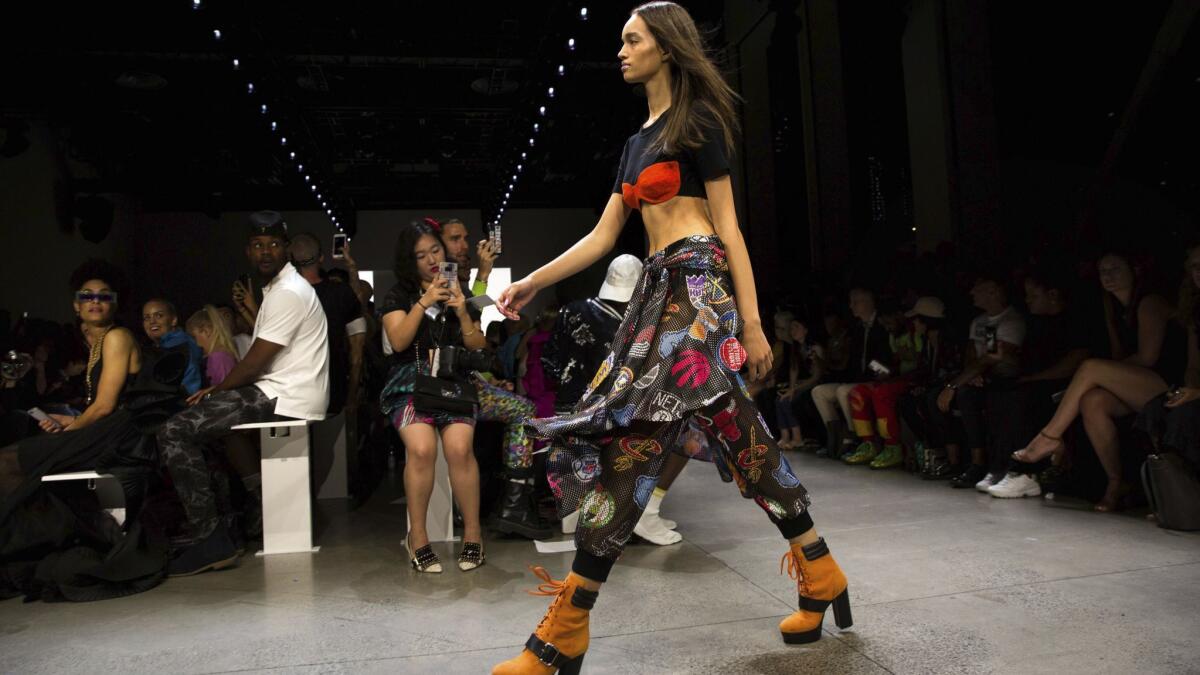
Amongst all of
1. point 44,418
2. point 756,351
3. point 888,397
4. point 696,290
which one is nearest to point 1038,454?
point 888,397

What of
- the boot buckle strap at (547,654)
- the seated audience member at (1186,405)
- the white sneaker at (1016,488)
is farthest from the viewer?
the white sneaker at (1016,488)

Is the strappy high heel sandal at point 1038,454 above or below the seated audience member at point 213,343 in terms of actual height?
below

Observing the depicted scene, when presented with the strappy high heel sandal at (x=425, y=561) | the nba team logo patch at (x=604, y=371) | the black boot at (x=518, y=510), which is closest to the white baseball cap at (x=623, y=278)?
the black boot at (x=518, y=510)

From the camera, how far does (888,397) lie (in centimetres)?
507

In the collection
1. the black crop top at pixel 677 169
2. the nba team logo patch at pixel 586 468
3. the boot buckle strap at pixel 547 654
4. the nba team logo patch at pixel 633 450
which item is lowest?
the boot buckle strap at pixel 547 654

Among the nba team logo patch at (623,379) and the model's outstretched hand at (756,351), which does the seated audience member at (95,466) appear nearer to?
the nba team logo patch at (623,379)

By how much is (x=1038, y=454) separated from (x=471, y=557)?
8.30 ft

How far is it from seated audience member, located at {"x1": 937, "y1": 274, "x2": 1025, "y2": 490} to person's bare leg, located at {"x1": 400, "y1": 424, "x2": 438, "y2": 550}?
8.86ft

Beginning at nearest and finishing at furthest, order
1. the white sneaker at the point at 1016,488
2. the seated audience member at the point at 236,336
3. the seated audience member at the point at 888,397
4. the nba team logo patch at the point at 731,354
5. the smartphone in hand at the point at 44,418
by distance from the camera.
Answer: the nba team logo patch at the point at 731,354, the smartphone in hand at the point at 44,418, the white sneaker at the point at 1016,488, the seated audience member at the point at 236,336, the seated audience member at the point at 888,397

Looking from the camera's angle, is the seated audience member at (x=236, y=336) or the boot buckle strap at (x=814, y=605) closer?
the boot buckle strap at (x=814, y=605)

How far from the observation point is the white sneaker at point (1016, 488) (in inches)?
152

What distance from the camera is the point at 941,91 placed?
21.6 feet

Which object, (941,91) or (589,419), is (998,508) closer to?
(589,419)

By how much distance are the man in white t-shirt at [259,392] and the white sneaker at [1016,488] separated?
3050mm
